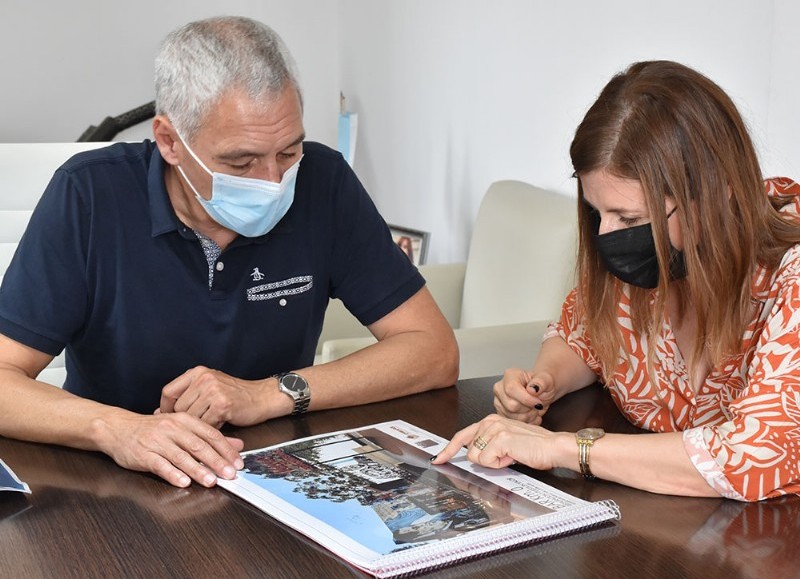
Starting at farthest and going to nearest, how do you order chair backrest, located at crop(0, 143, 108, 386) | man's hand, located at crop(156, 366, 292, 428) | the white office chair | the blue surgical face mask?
the white office chair → chair backrest, located at crop(0, 143, 108, 386) → the blue surgical face mask → man's hand, located at crop(156, 366, 292, 428)

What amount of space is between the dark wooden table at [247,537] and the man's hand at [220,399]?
0.17 m

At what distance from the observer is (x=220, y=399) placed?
59.6 inches

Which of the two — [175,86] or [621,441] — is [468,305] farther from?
[621,441]

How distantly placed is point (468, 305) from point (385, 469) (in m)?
2.06

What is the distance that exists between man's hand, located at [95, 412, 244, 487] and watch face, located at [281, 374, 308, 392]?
204mm

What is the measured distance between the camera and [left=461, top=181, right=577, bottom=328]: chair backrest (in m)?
2.85

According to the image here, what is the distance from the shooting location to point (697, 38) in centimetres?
242

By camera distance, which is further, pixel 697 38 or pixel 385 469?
pixel 697 38

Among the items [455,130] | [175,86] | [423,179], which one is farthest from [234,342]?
[423,179]

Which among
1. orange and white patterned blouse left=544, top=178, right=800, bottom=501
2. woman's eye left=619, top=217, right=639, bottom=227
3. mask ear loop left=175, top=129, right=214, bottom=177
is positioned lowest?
orange and white patterned blouse left=544, top=178, right=800, bottom=501

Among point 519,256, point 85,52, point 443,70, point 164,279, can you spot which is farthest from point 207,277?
point 85,52

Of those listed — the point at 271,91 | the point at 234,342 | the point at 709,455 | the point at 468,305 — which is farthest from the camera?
the point at 468,305

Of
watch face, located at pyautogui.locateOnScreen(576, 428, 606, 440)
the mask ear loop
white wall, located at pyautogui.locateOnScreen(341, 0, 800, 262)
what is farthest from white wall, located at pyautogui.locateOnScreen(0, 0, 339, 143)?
watch face, located at pyautogui.locateOnScreen(576, 428, 606, 440)

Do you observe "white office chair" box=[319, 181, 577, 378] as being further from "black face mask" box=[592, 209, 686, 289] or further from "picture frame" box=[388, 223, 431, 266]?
"black face mask" box=[592, 209, 686, 289]
